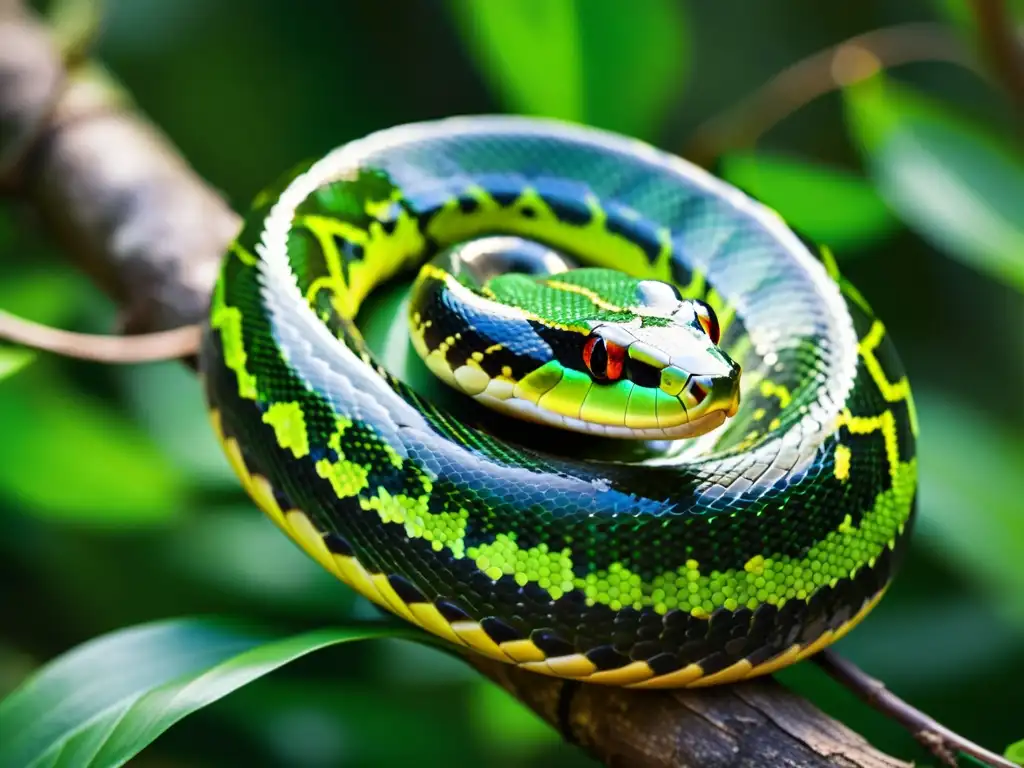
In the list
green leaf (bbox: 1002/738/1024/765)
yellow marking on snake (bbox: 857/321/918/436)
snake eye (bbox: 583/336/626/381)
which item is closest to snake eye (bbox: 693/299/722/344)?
snake eye (bbox: 583/336/626/381)

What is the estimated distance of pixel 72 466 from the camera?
89.1 inches

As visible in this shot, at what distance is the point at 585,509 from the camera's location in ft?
4.16

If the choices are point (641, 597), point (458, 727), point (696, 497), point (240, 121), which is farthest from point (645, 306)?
point (240, 121)

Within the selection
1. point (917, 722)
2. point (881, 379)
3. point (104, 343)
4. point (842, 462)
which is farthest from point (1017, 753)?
point (104, 343)

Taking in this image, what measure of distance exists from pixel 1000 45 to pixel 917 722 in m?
1.62

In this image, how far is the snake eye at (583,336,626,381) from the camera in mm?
1351

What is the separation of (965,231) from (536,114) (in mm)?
983

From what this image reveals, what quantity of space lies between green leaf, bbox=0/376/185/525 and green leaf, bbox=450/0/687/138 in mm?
1227

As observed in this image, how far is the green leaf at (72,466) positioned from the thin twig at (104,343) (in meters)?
0.50

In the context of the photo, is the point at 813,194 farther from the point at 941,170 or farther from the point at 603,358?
the point at 603,358

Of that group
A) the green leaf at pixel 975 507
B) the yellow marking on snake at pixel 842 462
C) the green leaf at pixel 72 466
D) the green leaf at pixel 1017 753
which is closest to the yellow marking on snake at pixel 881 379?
the yellow marking on snake at pixel 842 462

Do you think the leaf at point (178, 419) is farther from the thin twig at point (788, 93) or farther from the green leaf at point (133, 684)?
the thin twig at point (788, 93)

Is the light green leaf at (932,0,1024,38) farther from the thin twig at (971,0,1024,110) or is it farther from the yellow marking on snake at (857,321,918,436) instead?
the yellow marking on snake at (857,321,918,436)

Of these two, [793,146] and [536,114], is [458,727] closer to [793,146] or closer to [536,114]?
[536,114]
